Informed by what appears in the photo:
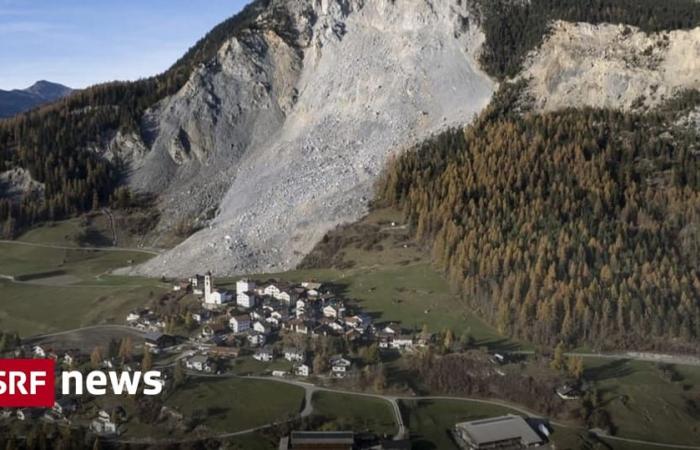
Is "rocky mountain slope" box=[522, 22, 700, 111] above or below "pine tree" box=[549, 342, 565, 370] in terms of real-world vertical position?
above

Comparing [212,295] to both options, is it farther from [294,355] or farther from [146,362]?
Answer: [146,362]

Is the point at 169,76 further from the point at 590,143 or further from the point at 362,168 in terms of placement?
the point at 590,143

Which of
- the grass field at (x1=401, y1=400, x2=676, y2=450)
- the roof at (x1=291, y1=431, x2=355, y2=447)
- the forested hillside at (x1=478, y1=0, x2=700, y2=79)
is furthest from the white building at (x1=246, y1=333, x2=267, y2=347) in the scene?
the forested hillside at (x1=478, y1=0, x2=700, y2=79)

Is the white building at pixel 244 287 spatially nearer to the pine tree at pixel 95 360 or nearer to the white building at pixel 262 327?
the white building at pixel 262 327

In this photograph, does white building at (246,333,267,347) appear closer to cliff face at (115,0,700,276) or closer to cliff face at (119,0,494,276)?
cliff face at (115,0,700,276)

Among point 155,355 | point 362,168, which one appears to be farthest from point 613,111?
point 155,355

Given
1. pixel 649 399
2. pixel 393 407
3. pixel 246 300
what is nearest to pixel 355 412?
pixel 393 407
